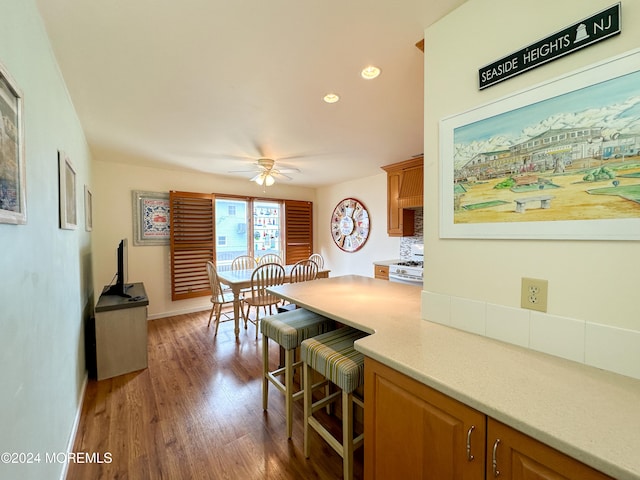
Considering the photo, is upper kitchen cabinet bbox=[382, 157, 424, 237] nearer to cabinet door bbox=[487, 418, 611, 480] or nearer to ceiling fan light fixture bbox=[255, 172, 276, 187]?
ceiling fan light fixture bbox=[255, 172, 276, 187]

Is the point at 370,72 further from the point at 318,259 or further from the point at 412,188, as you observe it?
the point at 318,259

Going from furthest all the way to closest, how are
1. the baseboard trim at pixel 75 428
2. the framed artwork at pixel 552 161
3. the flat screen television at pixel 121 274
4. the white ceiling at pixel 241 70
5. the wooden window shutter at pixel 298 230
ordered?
the wooden window shutter at pixel 298 230
the flat screen television at pixel 121 274
the baseboard trim at pixel 75 428
the white ceiling at pixel 241 70
the framed artwork at pixel 552 161

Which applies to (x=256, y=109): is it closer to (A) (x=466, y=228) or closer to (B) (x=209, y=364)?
(A) (x=466, y=228)

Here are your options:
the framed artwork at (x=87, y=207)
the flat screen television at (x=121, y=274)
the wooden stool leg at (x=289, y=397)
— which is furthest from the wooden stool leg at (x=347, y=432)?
the framed artwork at (x=87, y=207)

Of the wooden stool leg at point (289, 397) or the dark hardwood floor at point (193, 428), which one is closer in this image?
the dark hardwood floor at point (193, 428)

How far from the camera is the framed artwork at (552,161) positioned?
83cm

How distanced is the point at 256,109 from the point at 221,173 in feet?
7.68

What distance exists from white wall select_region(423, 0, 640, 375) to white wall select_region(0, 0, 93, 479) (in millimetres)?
1621

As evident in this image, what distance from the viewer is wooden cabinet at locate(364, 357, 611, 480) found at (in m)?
0.65

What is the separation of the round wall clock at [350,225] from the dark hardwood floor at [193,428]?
8.66 feet

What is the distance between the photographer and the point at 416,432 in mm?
920

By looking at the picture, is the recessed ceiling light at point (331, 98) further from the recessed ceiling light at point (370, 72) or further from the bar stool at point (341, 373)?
the bar stool at point (341, 373)

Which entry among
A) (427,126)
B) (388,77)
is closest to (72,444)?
(427,126)

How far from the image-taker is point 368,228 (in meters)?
4.58
